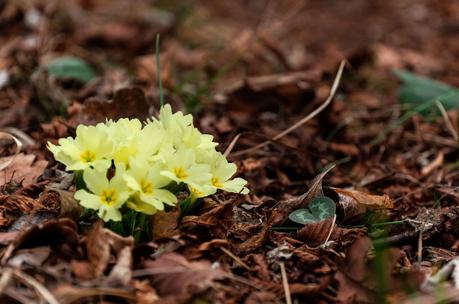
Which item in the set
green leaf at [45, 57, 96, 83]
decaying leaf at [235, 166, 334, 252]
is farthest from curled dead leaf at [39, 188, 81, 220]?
green leaf at [45, 57, 96, 83]

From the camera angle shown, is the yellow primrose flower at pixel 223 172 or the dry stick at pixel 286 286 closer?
the dry stick at pixel 286 286

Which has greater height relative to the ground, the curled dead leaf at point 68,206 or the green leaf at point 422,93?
the curled dead leaf at point 68,206

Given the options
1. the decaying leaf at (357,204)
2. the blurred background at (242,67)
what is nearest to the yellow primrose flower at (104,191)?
the decaying leaf at (357,204)

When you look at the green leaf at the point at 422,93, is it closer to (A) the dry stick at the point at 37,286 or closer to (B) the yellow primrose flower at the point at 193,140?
(B) the yellow primrose flower at the point at 193,140

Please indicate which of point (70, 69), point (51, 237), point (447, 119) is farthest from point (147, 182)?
point (70, 69)

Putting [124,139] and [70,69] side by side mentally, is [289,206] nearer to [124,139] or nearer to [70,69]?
[124,139]

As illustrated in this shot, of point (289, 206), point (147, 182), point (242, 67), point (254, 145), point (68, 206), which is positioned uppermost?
point (147, 182)
